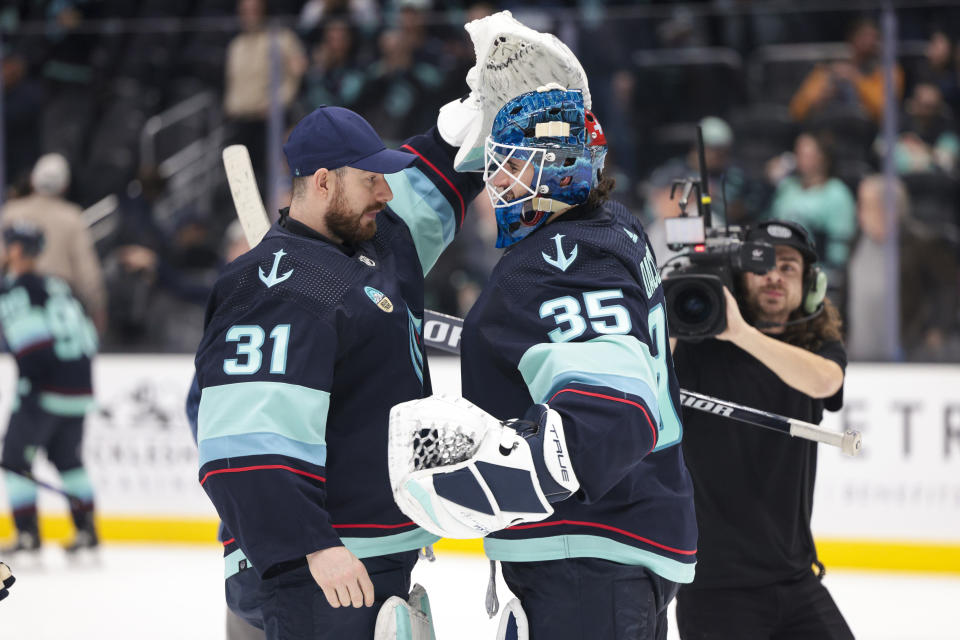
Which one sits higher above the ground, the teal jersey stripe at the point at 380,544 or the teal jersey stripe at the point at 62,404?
the teal jersey stripe at the point at 62,404

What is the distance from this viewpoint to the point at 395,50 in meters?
6.56

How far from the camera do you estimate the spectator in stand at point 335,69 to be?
6.59 metres

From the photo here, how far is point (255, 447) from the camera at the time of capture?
1965 millimetres

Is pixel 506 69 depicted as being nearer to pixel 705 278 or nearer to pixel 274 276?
pixel 274 276

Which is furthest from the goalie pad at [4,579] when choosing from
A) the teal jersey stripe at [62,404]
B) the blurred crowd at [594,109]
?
the teal jersey stripe at [62,404]

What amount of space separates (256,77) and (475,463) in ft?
17.9

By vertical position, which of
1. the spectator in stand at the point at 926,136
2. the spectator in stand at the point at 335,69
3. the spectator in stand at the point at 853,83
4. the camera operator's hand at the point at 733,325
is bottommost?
the camera operator's hand at the point at 733,325

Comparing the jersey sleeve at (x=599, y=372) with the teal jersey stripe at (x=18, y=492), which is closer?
the jersey sleeve at (x=599, y=372)

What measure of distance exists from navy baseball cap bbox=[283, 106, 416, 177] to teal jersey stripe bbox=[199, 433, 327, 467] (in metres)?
0.52

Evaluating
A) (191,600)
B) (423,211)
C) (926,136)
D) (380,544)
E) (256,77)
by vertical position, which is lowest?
(191,600)

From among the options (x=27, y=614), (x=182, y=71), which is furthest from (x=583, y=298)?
(x=182, y=71)

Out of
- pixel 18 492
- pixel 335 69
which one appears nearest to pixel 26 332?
pixel 18 492

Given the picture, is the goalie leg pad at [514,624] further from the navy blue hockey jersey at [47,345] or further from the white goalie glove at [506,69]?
the navy blue hockey jersey at [47,345]

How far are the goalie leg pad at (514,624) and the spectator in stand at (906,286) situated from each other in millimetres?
4131
